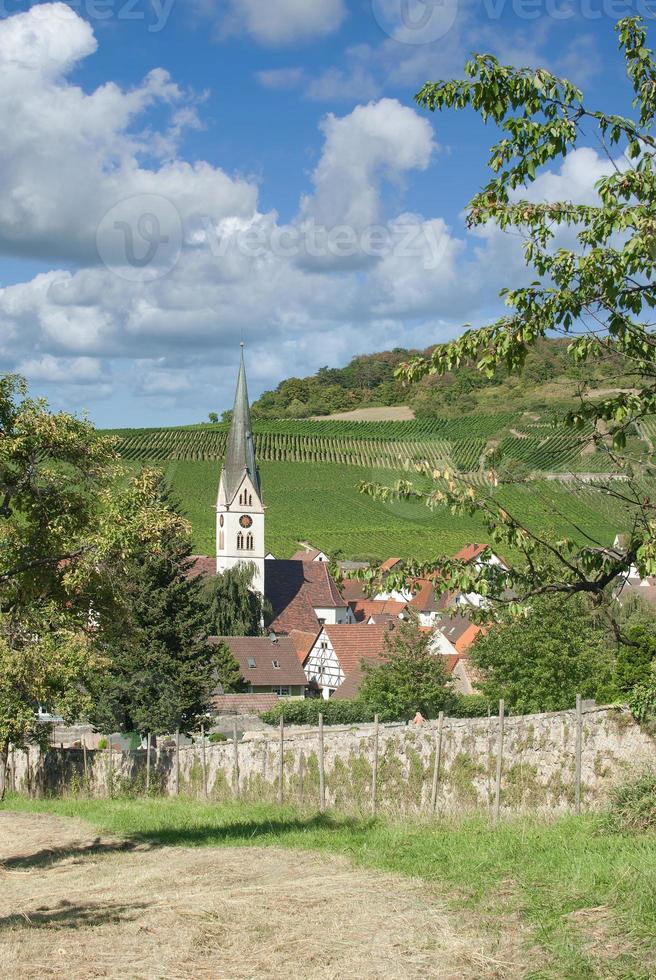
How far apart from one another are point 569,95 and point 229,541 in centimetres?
7523

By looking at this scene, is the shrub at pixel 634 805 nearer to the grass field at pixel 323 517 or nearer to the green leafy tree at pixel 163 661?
the green leafy tree at pixel 163 661

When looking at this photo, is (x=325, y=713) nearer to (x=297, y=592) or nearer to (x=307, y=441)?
(x=297, y=592)

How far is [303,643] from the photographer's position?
223 ft

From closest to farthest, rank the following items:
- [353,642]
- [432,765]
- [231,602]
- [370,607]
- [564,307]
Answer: [564,307], [432,765], [353,642], [231,602], [370,607]

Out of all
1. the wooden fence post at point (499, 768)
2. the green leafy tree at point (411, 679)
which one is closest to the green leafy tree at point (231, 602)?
the green leafy tree at point (411, 679)

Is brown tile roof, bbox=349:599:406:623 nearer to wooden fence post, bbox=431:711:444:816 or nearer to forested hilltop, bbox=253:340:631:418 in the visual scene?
wooden fence post, bbox=431:711:444:816

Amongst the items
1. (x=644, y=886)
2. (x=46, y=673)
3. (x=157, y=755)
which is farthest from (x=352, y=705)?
(x=644, y=886)

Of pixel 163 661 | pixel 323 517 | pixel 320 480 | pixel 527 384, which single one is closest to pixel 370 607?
pixel 323 517

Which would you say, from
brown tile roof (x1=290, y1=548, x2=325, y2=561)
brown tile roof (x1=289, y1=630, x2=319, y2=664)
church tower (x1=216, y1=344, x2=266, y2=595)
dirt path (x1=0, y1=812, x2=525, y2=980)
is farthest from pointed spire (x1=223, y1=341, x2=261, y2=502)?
dirt path (x1=0, y1=812, x2=525, y2=980)

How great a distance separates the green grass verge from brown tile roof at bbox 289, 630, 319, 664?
51249 mm

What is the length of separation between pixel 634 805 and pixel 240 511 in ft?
238

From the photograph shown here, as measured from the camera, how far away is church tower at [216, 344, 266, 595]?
81.2 m

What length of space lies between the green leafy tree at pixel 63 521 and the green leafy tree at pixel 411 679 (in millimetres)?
28787

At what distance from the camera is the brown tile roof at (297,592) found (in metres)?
80.2
